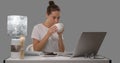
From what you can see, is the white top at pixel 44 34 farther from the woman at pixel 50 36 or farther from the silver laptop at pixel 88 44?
the silver laptop at pixel 88 44

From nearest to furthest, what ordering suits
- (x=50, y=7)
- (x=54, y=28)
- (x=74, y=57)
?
1. (x=74, y=57)
2. (x=54, y=28)
3. (x=50, y=7)

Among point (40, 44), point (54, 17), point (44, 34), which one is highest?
point (54, 17)

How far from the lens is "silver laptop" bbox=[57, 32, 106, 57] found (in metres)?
3.29

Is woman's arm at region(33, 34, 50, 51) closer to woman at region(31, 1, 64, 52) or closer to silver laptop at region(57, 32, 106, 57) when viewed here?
woman at region(31, 1, 64, 52)

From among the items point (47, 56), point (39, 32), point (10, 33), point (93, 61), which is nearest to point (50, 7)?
point (39, 32)

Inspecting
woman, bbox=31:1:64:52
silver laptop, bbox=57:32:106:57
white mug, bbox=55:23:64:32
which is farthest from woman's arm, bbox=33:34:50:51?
silver laptop, bbox=57:32:106:57

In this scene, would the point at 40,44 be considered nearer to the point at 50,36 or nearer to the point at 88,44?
the point at 50,36

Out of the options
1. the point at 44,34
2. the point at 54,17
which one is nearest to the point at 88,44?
the point at 54,17

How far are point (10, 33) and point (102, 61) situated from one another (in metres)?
1.64

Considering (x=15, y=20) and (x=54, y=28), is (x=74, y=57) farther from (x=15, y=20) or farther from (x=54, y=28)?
(x=15, y=20)

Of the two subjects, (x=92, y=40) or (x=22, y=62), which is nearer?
(x=22, y=62)

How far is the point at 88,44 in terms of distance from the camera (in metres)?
3.40

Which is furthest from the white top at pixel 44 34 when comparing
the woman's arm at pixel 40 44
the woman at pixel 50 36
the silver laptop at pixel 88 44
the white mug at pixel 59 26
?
the silver laptop at pixel 88 44

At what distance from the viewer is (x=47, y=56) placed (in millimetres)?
3436
